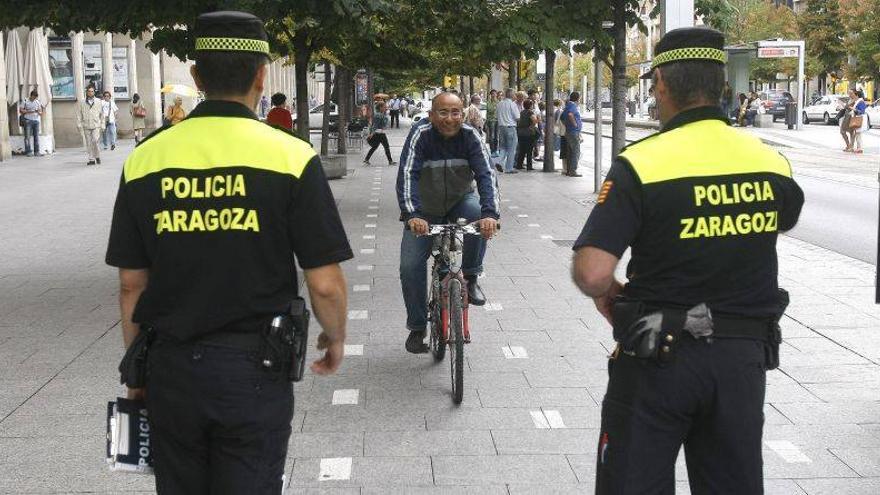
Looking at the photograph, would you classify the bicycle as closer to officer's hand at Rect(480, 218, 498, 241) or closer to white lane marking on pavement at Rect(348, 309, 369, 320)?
officer's hand at Rect(480, 218, 498, 241)

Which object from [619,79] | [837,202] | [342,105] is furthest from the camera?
[342,105]

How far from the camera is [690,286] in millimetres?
2996

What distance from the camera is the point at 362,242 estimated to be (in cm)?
1295

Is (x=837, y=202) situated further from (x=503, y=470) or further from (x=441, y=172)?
(x=503, y=470)

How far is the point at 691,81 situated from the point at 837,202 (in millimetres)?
16062

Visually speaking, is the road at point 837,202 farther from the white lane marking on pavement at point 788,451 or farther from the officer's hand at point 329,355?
the officer's hand at point 329,355

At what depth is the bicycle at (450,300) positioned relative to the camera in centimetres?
618

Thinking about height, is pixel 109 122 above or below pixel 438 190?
above

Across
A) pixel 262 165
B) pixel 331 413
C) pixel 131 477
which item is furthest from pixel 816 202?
pixel 262 165

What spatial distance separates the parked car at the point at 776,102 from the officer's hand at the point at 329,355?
5159 cm

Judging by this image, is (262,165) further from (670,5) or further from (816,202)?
(816,202)

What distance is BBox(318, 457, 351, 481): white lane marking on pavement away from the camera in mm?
4891

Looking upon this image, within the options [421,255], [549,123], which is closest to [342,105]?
[549,123]

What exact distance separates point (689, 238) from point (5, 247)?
11.3 metres
